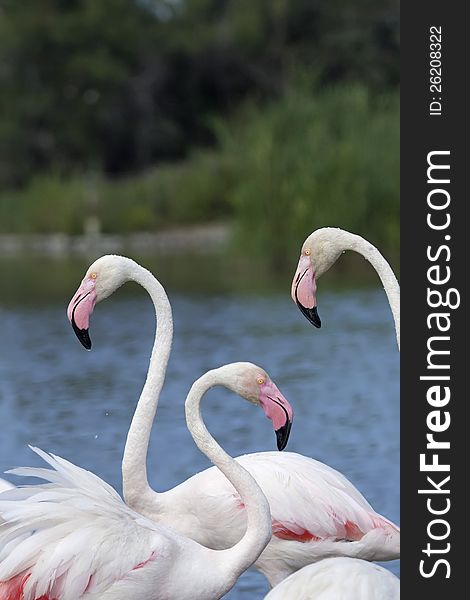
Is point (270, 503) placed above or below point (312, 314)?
below

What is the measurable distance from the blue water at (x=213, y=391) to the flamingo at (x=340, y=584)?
1.86 metres

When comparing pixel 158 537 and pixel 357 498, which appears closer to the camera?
pixel 158 537

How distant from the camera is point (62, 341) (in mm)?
14883

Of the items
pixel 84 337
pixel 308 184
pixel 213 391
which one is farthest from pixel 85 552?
pixel 308 184

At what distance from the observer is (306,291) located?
5129 mm

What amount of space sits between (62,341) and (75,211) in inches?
685

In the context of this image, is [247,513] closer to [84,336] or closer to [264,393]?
[264,393]

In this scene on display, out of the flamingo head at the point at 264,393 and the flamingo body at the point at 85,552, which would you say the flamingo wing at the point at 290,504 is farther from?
the flamingo body at the point at 85,552

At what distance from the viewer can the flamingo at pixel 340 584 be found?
13.5 ft

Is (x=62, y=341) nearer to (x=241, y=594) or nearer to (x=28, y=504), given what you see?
(x=241, y=594)

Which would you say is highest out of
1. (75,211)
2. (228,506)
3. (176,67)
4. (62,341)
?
(176,67)

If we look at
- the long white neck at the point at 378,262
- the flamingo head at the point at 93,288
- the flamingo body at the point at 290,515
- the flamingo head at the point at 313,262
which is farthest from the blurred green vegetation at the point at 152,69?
the flamingo head at the point at 313,262

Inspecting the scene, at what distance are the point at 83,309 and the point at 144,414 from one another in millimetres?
485

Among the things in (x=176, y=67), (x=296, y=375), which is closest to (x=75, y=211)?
(x=176, y=67)
